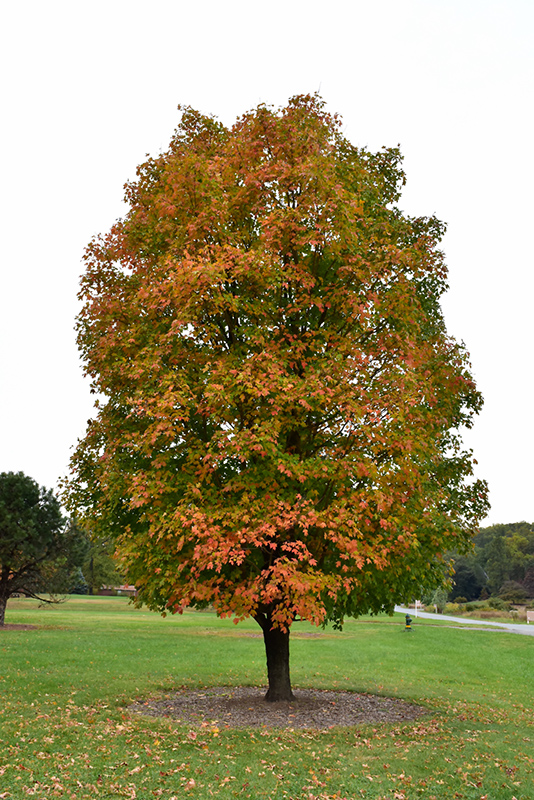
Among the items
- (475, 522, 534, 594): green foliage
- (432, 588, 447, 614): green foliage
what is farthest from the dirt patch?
(475, 522, 534, 594): green foliage

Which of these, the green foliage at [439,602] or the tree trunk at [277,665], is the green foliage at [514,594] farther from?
the tree trunk at [277,665]

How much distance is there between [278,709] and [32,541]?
22.4 metres

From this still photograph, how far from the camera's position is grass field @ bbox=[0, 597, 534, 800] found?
673cm

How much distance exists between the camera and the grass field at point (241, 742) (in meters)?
6.73

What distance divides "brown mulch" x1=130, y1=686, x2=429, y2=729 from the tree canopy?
739 inches

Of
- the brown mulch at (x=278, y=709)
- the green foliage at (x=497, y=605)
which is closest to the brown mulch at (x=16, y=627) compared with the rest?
the brown mulch at (x=278, y=709)

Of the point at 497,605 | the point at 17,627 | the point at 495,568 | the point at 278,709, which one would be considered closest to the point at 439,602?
the point at 497,605

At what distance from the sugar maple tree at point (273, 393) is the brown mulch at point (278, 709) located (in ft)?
2.78

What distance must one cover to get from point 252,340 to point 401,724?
751cm

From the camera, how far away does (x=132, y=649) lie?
23.9 m

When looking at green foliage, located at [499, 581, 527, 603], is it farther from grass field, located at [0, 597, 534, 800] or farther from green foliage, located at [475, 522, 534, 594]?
grass field, located at [0, 597, 534, 800]

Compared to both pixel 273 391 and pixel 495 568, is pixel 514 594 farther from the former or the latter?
pixel 273 391

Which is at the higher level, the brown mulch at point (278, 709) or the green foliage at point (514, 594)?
the brown mulch at point (278, 709)

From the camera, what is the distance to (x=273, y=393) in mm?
9734
